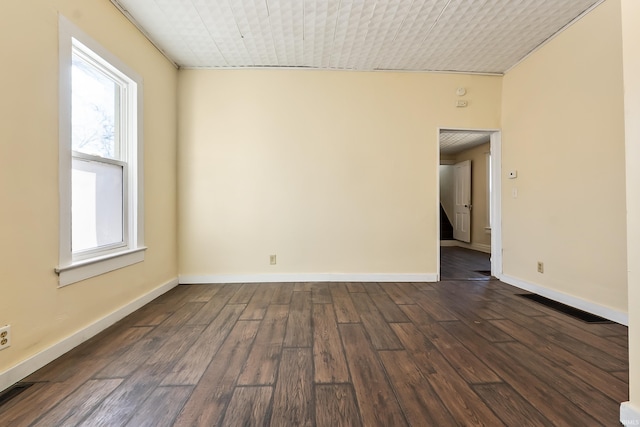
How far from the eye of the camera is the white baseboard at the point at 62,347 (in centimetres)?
137

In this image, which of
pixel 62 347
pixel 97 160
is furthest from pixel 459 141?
pixel 62 347

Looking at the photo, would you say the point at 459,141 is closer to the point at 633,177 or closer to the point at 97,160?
the point at 633,177

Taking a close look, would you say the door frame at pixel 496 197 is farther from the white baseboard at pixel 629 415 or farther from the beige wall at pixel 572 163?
the white baseboard at pixel 629 415

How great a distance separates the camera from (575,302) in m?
2.44

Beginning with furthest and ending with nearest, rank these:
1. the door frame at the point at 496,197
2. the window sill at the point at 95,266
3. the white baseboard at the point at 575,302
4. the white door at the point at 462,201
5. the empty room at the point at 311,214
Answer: the white door at the point at 462,201 < the door frame at the point at 496,197 < the white baseboard at the point at 575,302 < the window sill at the point at 95,266 < the empty room at the point at 311,214

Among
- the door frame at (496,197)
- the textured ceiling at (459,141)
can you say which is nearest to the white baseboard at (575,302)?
the door frame at (496,197)

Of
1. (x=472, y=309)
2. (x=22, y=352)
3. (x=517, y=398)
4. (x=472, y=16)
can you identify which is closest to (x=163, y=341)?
(x=22, y=352)

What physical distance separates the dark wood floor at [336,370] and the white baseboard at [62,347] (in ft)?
0.21

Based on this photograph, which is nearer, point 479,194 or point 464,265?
point 464,265

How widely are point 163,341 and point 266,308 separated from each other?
84cm

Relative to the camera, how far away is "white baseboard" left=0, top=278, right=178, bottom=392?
137 cm

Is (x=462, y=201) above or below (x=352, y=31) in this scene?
below

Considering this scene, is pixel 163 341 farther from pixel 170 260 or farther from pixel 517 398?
pixel 517 398

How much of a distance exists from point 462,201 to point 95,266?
6.90 m
